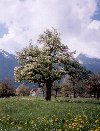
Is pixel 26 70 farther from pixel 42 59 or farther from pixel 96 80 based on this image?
pixel 96 80

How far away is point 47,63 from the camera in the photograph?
2333 inches

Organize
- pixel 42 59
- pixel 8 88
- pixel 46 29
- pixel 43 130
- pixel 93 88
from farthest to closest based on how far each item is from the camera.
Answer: pixel 8 88
pixel 93 88
pixel 46 29
pixel 42 59
pixel 43 130

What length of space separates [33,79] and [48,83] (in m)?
2.69

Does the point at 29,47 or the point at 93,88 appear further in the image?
the point at 93,88

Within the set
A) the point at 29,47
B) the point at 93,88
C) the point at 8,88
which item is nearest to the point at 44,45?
the point at 29,47

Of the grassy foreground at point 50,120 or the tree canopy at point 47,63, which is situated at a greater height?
the tree canopy at point 47,63

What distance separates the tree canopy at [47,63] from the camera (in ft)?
195

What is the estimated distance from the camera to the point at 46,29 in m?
64.1

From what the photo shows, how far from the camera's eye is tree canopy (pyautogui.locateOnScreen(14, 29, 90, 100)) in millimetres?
59406

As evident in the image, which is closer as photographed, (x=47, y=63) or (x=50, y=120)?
(x=50, y=120)

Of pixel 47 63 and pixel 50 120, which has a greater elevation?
pixel 47 63

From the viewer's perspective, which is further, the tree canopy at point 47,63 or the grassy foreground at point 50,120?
the tree canopy at point 47,63

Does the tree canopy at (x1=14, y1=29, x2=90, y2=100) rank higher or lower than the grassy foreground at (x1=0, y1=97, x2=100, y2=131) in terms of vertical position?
higher

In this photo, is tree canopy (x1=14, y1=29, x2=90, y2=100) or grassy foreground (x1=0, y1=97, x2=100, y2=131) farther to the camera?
tree canopy (x1=14, y1=29, x2=90, y2=100)
